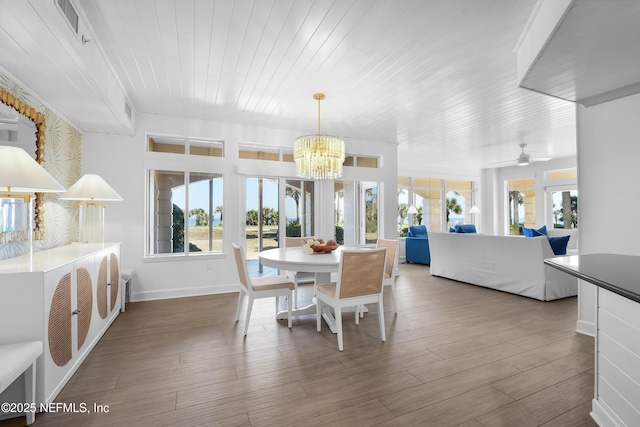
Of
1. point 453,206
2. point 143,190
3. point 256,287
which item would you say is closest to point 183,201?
point 143,190

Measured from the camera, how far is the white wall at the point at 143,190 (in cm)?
421

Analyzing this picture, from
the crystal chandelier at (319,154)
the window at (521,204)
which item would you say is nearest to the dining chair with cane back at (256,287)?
the crystal chandelier at (319,154)

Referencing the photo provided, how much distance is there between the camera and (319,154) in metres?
3.55

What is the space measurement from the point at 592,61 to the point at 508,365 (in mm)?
2176

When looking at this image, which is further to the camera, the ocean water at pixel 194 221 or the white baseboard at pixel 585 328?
the ocean water at pixel 194 221

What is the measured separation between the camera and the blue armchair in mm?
7190

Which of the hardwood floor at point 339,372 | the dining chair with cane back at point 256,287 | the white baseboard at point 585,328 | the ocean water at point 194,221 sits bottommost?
the hardwood floor at point 339,372

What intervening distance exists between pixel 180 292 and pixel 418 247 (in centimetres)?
516

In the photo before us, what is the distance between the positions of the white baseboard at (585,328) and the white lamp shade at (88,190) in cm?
490

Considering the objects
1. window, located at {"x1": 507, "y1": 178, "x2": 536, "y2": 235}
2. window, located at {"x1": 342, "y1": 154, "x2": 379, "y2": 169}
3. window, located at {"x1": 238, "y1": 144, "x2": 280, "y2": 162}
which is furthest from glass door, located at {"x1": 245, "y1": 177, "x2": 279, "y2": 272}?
window, located at {"x1": 507, "y1": 178, "x2": 536, "y2": 235}

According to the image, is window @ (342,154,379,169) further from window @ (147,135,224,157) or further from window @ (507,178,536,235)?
window @ (507,178,536,235)

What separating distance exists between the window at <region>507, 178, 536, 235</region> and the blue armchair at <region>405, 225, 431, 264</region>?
3.80 metres

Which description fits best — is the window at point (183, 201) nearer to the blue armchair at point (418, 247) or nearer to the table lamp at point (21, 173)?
the table lamp at point (21, 173)

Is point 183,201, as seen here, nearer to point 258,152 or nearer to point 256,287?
point 258,152
